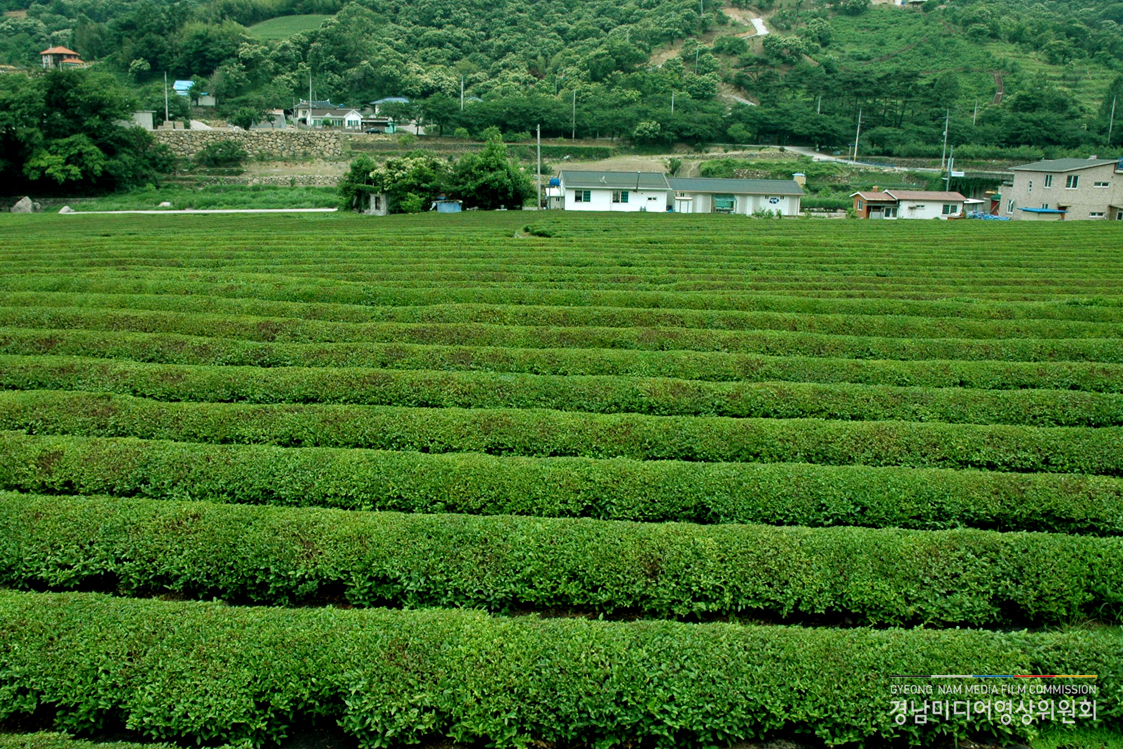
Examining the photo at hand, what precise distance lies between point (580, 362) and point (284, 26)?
387 feet

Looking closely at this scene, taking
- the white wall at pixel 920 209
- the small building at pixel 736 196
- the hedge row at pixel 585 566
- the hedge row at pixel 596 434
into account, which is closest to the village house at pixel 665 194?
the small building at pixel 736 196

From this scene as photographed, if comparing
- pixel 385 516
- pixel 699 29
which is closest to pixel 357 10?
pixel 699 29

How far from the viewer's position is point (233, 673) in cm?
571

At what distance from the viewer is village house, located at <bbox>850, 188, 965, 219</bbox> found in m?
51.8

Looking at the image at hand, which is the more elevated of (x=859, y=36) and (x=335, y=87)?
(x=859, y=36)

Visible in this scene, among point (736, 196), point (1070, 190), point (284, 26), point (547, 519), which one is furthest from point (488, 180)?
point (284, 26)

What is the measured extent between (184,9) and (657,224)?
8777cm

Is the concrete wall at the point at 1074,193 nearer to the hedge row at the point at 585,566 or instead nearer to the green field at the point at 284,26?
the hedge row at the point at 585,566

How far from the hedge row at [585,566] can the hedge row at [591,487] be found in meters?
0.87

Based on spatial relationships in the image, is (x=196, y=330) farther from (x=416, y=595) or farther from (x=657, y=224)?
(x=657, y=224)

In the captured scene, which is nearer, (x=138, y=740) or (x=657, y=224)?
(x=138, y=740)

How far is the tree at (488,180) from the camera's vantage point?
47469 millimetres

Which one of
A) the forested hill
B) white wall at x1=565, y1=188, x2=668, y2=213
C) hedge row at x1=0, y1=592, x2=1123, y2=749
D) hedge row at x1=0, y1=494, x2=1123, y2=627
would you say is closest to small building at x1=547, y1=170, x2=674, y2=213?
white wall at x1=565, y1=188, x2=668, y2=213

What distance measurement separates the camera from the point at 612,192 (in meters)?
52.0
